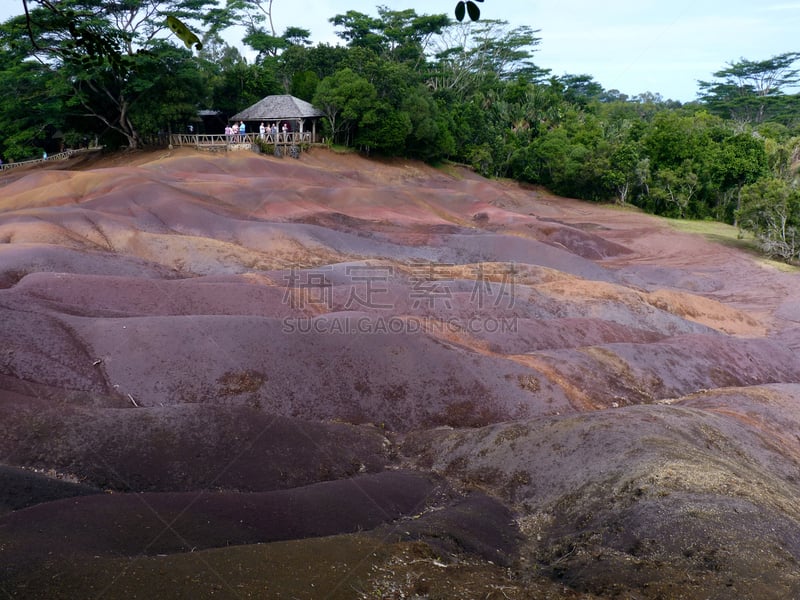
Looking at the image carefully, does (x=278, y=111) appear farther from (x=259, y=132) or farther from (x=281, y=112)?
(x=259, y=132)

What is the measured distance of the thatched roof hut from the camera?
46188mm

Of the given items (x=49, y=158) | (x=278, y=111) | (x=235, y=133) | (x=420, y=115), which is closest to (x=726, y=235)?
(x=420, y=115)

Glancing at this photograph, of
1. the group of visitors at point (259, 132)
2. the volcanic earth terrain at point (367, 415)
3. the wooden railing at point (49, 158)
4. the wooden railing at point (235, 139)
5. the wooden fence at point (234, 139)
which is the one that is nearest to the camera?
the volcanic earth terrain at point (367, 415)

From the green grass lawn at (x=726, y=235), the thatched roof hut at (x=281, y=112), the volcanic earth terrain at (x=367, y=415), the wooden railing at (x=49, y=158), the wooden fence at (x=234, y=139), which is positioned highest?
the thatched roof hut at (x=281, y=112)

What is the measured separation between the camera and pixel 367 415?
47.4 ft

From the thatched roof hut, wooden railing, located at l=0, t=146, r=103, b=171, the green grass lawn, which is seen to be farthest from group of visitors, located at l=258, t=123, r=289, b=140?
the green grass lawn

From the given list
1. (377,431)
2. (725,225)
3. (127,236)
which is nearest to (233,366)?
(377,431)

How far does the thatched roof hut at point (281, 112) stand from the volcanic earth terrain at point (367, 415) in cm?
1640

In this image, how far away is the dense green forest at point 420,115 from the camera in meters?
40.2

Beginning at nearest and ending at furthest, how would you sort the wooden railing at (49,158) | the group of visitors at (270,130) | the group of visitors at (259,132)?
the group of visitors at (259,132)
the group of visitors at (270,130)
the wooden railing at (49,158)

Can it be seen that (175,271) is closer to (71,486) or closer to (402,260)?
(402,260)

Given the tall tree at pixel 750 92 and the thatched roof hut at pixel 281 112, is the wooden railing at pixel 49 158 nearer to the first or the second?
the thatched roof hut at pixel 281 112

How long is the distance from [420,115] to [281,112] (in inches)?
387

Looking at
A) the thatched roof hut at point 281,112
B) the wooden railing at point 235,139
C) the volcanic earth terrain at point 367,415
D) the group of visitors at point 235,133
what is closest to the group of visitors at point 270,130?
the wooden railing at point 235,139
